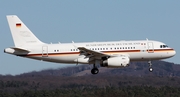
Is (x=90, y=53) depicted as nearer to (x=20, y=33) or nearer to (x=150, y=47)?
(x=150, y=47)

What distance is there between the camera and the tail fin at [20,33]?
73375 millimetres

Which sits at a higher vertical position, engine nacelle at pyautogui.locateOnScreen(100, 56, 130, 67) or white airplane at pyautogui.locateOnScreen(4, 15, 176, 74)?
white airplane at pyautogui.locateOnScreen(4, 15, 176, 74)

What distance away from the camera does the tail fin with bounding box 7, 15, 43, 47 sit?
241 feet

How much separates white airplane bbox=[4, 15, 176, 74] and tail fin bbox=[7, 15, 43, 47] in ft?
2.81

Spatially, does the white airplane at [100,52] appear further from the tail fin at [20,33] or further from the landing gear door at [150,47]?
the tail fin at [20,33]

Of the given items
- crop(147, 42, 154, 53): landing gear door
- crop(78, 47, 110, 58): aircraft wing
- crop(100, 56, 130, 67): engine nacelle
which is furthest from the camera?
crop(147, 42, 154, 53): landing gear door

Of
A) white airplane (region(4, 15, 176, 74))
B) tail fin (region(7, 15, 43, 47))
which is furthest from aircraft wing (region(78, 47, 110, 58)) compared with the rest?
tail fin (region(7, 15, 43, 47))

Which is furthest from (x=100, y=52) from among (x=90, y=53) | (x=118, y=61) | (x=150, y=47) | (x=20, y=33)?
(x=20, y=33)

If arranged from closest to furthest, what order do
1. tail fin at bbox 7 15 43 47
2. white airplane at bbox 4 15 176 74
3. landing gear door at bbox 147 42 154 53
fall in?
1. white airplane at bbox 4 15 176 74
2. landing gear door at bbox 147 42 154 53
3. tail fin at bbox 7 15 43 47

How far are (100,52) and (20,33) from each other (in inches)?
515

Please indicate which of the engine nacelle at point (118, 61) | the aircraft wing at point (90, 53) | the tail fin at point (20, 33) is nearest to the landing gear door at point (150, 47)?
the engine nacelle at point (118, 61)

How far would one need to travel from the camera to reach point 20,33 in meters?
74.4

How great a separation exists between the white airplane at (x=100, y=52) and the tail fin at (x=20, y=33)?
857 mm

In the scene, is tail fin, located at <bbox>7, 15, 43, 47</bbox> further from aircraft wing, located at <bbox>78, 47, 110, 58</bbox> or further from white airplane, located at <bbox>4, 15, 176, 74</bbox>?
aircraft wing, located at <bbox>78, 47, 110, 58</bbox>
